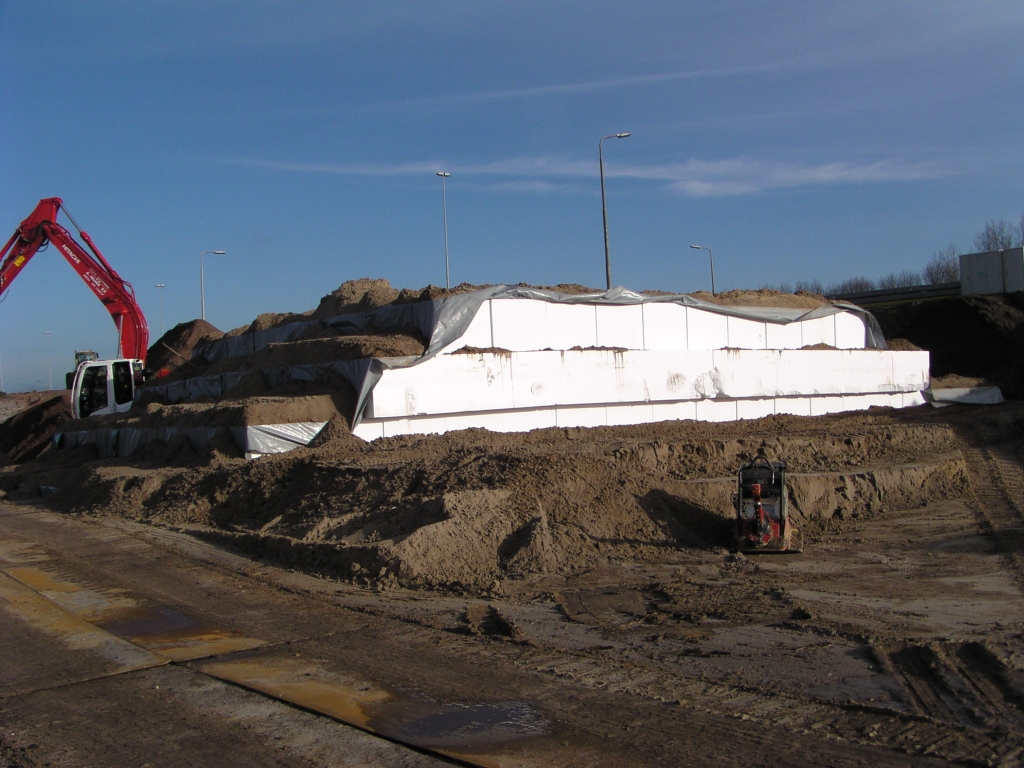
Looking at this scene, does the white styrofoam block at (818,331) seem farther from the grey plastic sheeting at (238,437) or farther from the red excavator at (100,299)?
the red excavator at (100,299)

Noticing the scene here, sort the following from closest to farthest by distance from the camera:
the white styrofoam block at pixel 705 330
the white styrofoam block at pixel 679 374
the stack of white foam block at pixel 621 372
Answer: the stack of white foam block at pixel 621 372, the white styrofoam block at pixel 679 374, the white styrofoam block at pixel 705 330

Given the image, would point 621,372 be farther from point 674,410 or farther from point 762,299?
point 762,299

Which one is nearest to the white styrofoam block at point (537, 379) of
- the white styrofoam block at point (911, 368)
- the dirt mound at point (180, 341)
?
the white styrofoam block at point (911, 368)

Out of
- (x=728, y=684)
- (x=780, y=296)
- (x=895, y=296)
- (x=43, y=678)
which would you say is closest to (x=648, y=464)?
(x=728, y=684)

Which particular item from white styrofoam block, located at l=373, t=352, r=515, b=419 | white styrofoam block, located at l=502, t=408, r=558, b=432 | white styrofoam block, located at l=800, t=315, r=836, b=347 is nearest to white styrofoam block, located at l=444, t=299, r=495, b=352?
white styrofoam block, located at l=373, t=352, r=515, b=419

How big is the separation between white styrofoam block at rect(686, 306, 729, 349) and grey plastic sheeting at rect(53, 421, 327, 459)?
10.7 meters

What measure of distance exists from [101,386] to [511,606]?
22977 mm

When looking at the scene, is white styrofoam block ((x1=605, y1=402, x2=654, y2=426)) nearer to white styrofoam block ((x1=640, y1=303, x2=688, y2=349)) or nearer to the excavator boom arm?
white styrofoam block ((x1=640, y1=303, x2=688, y2=349))

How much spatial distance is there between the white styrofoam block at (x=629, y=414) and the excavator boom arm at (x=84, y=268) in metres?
17.8

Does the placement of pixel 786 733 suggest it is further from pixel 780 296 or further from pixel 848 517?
pixel 780 296

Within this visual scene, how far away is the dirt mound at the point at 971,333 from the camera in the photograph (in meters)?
35.8

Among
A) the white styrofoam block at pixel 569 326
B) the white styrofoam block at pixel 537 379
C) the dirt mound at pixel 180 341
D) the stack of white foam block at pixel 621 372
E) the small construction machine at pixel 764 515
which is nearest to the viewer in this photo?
the small construction machine at pixel 764 515

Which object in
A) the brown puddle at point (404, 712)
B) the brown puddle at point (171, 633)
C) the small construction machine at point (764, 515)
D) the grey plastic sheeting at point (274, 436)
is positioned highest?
the grey plastic sheeting at point (274, 436)

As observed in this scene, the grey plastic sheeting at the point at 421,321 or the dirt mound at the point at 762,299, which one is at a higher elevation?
the dirt mound at the point at 762,299
